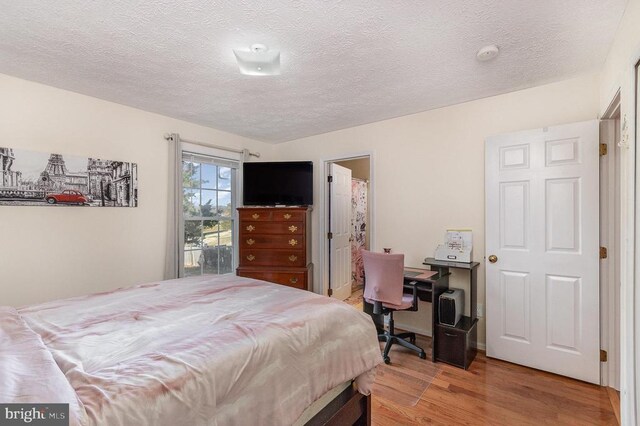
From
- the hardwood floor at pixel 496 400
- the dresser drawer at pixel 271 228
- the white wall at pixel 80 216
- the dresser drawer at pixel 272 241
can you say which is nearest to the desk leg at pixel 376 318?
the hardwood floor at pixel 496 400

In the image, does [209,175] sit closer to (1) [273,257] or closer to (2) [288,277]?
(1) [273,257]

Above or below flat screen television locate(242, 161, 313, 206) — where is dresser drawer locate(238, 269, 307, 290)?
below

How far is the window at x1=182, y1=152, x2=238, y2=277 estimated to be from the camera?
366cm

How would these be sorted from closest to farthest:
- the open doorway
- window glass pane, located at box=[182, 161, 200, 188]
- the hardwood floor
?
the hardwood floor
window glass pane, located at box=[182, 161, 200, 188]
the open doorway

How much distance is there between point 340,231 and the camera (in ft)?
14.4

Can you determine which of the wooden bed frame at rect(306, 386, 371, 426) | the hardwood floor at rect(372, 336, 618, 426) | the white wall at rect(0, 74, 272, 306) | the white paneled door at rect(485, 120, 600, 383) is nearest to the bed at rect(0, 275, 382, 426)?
the wooden bed frame at rect(306, 386, 371, 426)

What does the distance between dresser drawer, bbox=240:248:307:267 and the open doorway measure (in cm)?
53

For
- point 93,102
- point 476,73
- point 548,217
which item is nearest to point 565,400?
point 548,217

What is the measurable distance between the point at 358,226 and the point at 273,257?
2.08 meters

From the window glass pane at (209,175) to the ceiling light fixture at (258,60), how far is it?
2068 mm

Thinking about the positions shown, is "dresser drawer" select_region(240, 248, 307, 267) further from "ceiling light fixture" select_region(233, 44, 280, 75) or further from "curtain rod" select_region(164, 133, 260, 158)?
"ceiling light fixture" select_region(233, 44, 280, 75)

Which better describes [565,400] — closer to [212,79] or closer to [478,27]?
[478,27]

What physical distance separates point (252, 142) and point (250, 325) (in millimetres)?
3470

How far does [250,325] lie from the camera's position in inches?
52.7
